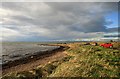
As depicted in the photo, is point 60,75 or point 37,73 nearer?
point 60,75

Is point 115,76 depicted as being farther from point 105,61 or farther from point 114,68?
point 105,61

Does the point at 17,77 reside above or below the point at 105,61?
below

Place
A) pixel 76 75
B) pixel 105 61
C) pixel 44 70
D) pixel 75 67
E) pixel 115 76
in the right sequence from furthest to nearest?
1. pixel 44 70
2. pixel 105 61
3. pixel 75 67
4. pixel 76 75
5. pixel 115 76

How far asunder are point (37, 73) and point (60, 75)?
429cm

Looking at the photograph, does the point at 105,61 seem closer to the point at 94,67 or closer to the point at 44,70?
the point at 94,67

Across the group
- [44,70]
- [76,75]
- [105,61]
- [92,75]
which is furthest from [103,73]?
[44,70]

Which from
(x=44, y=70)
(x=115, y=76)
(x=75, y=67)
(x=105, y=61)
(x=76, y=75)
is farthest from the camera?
(x=44, y=70)

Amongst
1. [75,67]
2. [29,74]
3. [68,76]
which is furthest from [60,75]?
[29,74]

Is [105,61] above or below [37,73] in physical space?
above

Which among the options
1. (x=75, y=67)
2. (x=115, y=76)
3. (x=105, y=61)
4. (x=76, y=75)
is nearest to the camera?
(x=115, y=76)

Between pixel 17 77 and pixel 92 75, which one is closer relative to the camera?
pixel 92 75

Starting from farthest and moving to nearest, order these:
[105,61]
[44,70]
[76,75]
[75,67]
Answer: [44,70] → [105,61] → [75,67] → [76,75]

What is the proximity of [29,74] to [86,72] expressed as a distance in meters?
6.57

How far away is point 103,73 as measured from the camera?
14.5 m
